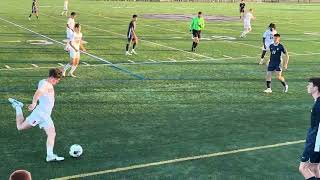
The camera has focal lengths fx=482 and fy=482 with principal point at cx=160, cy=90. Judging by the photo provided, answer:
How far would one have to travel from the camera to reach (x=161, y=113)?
1398 cm

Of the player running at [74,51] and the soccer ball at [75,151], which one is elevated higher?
the player running at [74,51]

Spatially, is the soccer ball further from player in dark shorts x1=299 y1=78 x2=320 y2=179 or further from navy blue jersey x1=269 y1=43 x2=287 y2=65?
navy blue jersey x1=269 y1=43 x2=287 y2=65

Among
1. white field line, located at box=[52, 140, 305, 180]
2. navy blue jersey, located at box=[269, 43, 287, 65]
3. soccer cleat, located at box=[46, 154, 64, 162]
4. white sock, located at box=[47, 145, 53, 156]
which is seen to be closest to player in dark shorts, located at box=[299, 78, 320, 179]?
white field line, located at box=[52, 140, 305, 180]

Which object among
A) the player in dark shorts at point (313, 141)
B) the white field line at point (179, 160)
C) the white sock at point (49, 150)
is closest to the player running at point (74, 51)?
the white sock at point (49, 150)

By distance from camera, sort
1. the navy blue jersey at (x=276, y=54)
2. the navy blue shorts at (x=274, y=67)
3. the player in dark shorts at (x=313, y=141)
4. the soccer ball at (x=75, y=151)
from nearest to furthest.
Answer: the player in dark shorts at (x=313, y=141)
the soccer ball at (x=75, y=151)
the navy blue jersey at (x=276, y=54)
the navy blue shorts at (x=274, y=67)

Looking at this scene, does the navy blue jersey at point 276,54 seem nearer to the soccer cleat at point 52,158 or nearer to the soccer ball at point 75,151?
the soccer ball at point 75,151

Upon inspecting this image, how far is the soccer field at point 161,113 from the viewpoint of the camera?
32.8ft

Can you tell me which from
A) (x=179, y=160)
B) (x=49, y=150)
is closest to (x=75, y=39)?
(x=49, y=150)

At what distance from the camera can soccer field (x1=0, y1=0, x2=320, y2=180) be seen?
9992 mm

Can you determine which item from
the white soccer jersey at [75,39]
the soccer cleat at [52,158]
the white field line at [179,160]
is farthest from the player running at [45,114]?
the white soccer jersey at [75,39]

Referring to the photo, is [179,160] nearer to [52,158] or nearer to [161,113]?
[52,158]

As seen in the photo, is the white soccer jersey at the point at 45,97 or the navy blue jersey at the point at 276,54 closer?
the white soccer jersey at the point at 45,97

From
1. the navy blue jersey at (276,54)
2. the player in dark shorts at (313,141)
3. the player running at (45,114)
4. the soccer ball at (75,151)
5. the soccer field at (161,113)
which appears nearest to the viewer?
the player in dark shorts at (313,141)

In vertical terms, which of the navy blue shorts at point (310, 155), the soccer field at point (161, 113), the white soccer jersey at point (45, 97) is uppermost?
the white soccer jersey at point (45, 97)
